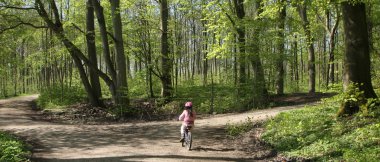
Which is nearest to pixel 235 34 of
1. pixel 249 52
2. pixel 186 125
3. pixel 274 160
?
A: pixel 249 52

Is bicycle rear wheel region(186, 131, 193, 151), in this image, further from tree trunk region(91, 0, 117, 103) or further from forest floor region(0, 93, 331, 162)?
tree trunk region(91, 0, 117, 103)

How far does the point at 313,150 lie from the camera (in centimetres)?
838

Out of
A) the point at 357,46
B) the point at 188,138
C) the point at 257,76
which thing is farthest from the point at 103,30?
the point at 357,46

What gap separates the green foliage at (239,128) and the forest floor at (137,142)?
313 mm

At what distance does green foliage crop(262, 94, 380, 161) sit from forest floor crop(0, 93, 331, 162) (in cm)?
55

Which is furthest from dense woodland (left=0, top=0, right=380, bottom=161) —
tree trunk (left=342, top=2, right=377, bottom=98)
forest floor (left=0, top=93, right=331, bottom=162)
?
forest floor (left=0, top=93, right=331, bottom=162)

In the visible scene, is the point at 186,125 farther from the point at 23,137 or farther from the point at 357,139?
the point at 23,137

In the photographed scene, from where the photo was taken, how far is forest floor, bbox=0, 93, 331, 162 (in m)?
9.77

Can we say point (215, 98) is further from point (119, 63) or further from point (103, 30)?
point (103, 30)

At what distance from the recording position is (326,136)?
9.06m

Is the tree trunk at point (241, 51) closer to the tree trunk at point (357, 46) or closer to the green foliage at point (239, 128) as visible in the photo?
the green foliage at point (239, 128)

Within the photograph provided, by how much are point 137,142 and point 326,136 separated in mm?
6252

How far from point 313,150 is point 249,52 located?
10.4 m

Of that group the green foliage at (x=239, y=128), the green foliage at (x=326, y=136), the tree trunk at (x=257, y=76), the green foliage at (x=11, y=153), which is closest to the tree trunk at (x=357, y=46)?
the green foliage at (x=326, y=136)
